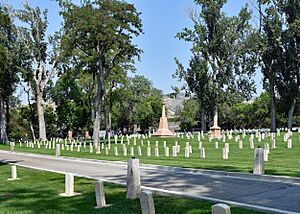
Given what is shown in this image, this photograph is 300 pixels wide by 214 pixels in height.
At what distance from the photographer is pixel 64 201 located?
38.7 feet

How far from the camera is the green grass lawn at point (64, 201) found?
955 centimetres

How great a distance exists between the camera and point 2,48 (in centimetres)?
5200

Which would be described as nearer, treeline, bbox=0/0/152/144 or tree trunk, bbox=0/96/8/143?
treeline, bbox=0/0/152/144

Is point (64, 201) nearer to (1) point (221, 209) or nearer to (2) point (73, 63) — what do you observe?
(1) point (221, 209)

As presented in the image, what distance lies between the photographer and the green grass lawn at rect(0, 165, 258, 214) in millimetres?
9547

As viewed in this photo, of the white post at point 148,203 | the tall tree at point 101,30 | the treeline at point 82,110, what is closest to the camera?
the white post at point 148,203

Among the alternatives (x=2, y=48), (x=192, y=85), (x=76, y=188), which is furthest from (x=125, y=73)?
(x=76, y=188)

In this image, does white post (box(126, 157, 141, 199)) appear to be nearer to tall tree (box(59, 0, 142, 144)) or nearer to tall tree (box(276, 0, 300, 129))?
tall tree (box(59, 0, 142, 144))

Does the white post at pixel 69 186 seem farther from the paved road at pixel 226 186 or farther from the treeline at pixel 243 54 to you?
the treeline at pixel 243 54

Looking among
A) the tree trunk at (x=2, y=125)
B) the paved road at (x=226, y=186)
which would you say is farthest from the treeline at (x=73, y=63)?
the paved road at (x=226, y=186)

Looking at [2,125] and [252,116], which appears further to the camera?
[252,116]

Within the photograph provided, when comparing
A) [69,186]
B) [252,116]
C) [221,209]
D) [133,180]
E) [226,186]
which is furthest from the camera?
[252,116]

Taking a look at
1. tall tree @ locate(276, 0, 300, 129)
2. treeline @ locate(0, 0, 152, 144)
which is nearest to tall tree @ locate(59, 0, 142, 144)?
treeline @ locate(0, 0, 152, 144)

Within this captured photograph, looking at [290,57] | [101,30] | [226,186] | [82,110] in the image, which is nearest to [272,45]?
[290,57]
